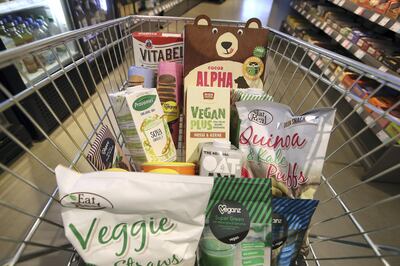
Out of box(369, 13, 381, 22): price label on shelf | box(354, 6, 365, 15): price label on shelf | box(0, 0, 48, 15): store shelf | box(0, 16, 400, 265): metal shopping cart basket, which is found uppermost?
box(354, 6, 365, 15): price label on shelf

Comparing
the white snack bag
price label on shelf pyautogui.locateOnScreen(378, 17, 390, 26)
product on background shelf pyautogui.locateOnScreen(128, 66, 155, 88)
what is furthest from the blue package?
price label on shelf pyautogui.locateOnScreen(378, 17, 390, 26)

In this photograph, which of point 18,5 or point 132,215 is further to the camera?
point 18,5

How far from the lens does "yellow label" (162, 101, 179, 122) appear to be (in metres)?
0.76

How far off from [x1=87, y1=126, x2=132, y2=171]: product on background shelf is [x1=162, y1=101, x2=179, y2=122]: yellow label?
0.65 ft

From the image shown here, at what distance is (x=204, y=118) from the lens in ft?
2.20

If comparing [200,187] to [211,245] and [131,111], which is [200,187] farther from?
[131,111]

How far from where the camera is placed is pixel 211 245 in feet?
1.59

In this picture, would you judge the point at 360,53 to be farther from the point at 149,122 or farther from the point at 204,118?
the point at 149,122

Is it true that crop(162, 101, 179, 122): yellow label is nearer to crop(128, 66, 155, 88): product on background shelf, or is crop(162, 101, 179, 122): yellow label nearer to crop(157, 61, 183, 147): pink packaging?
crop(157, 61, 183, 147): pink packaging

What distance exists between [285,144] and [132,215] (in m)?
0.42

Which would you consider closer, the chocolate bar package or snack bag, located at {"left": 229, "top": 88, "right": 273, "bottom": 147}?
snack bag, located at {"left": 229, "top": 88, "right": 273, "bottom": 147}

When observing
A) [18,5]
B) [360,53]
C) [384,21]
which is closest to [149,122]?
[18,5]

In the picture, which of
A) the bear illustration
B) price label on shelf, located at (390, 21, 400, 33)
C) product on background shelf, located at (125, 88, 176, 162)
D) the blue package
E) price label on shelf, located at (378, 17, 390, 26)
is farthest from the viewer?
price label on shelf, located at (378, 17, 390, 26)

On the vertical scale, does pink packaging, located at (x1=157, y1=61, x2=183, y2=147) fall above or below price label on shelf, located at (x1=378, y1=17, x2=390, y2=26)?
below
